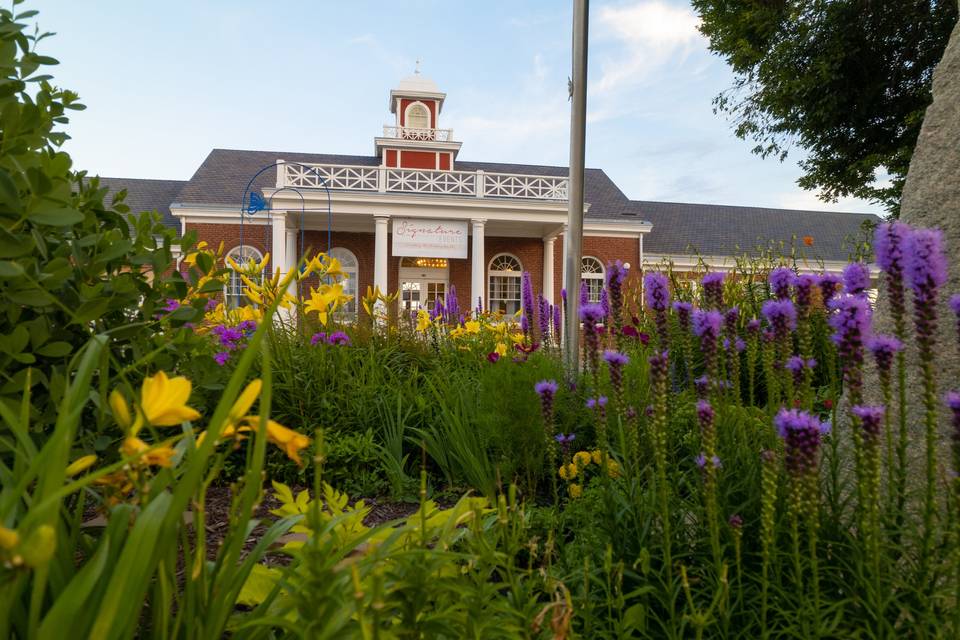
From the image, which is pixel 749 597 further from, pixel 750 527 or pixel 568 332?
pixel 568 332

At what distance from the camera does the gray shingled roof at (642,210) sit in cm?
2175

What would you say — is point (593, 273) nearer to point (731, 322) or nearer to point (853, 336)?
point (731, 322)

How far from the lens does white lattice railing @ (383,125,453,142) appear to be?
2312 centimetres

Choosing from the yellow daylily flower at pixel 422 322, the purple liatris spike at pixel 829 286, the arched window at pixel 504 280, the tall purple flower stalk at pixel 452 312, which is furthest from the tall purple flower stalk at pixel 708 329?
the arched window at pixel 504 280

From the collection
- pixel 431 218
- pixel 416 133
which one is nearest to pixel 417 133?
pixel 416 133

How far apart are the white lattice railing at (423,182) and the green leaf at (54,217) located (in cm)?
1782

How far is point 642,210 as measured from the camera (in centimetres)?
2619

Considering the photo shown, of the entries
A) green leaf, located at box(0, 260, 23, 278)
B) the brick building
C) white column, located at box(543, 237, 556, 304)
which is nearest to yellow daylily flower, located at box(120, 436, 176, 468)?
green leaf, located at box(0, 260, 23, 278)

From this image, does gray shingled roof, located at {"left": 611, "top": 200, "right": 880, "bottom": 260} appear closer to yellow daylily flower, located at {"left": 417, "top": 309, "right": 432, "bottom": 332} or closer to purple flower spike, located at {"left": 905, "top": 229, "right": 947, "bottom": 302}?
yellow daylily flower, located at {"left": 417, "top": 309, "right": 432, "bottom": 332}

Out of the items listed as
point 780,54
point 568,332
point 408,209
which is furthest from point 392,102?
point 568,332

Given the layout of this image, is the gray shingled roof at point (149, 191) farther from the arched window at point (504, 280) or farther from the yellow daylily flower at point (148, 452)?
the yellow daylily flower at point (148, 452)

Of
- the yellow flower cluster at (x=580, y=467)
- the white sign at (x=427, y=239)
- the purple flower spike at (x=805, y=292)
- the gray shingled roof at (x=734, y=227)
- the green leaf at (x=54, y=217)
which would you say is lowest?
the yellow flower cluster at (x=580, y=467)

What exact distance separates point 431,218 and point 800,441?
1821 centimetres

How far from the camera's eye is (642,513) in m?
1.44
